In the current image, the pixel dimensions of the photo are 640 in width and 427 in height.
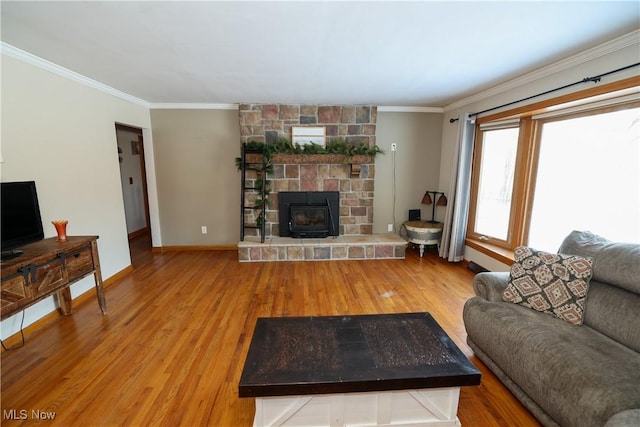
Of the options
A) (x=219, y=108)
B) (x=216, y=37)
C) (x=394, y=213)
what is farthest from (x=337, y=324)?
(x=219, y=108)

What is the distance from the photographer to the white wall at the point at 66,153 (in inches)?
83.9

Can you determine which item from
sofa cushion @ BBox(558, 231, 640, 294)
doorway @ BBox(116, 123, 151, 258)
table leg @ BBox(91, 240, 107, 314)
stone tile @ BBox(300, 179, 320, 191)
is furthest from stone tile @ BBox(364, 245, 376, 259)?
doorway @ BBox(116, 123, 151, 258)

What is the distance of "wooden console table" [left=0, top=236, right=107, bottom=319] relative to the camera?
5.70 feet

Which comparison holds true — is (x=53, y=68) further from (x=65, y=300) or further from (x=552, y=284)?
(x=552, y=284)

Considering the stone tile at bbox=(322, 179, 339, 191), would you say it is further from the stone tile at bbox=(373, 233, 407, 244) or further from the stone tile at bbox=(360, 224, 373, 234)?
the stone tile at bbox=(373, 233, 407, 244)

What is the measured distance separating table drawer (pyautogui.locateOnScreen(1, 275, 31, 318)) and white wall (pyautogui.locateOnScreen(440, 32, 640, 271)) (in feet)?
14.0

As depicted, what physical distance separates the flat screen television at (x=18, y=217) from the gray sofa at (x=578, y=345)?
3.28m

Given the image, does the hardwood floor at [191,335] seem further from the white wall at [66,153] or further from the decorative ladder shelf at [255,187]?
the decorative ladder shelf at [255,187]

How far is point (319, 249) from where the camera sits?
404cm

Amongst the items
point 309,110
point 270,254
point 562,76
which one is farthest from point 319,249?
point 562,76

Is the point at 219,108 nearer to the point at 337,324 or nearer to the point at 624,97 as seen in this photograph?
the point at 337,324

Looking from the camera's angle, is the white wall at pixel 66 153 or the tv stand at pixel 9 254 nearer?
the tv stand at pixel 9 254

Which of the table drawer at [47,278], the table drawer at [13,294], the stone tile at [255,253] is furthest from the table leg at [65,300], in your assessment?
the stone tile at [255,253]

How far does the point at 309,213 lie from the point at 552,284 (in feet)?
10.2
